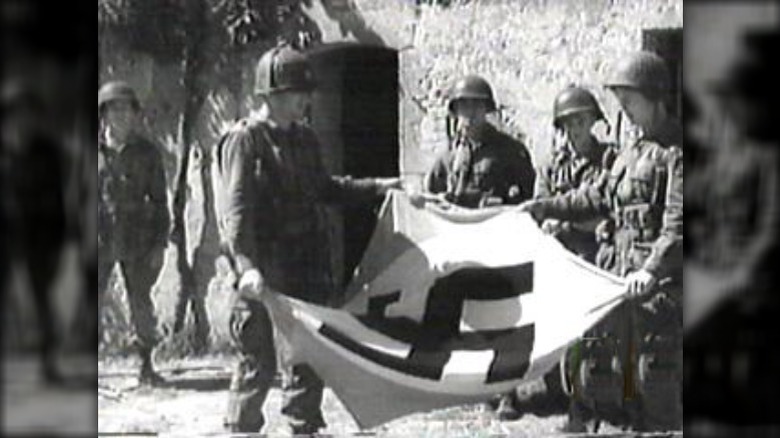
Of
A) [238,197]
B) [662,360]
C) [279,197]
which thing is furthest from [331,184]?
[662,360]

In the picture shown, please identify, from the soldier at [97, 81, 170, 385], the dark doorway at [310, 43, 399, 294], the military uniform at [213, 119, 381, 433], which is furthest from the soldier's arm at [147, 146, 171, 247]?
the dark doorway at [310, 43, 399, 294]

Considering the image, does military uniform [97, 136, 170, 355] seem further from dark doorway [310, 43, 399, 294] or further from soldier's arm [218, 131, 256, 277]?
dark doorway [310, 43, 399, 294]

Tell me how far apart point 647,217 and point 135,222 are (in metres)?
2.11

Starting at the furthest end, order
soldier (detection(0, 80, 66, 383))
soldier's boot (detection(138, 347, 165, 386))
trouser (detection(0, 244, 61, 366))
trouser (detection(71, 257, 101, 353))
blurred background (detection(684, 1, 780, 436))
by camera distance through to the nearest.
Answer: soldier's boot (detection(138, 347, 165, 386))
trouser (detection(71, 257, 101, 353))
blurred background (detection(684, 1, 780, 436))
trouser (detection(0, 244, 61, 366))
soldier (detection(0, 80, 66, 383))

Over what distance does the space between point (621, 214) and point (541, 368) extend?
2.37 ft

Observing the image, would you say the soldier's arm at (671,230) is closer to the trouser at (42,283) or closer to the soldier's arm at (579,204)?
the soldier's arm at (579,204)

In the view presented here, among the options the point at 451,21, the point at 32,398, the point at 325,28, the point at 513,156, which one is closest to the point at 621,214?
the point at 513,156

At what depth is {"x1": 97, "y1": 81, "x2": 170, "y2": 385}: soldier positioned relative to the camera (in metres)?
6.10

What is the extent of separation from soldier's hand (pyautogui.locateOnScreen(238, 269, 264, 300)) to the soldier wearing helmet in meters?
0.79

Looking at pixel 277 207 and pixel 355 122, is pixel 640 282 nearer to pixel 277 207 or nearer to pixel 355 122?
pixel 355 122

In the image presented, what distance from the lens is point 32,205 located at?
202 inches

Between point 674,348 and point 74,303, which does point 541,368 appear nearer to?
point 674,348

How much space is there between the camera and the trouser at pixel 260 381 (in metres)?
6.18

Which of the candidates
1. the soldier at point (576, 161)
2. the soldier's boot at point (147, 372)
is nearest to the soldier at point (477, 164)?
the soldier at point (576, 161)
